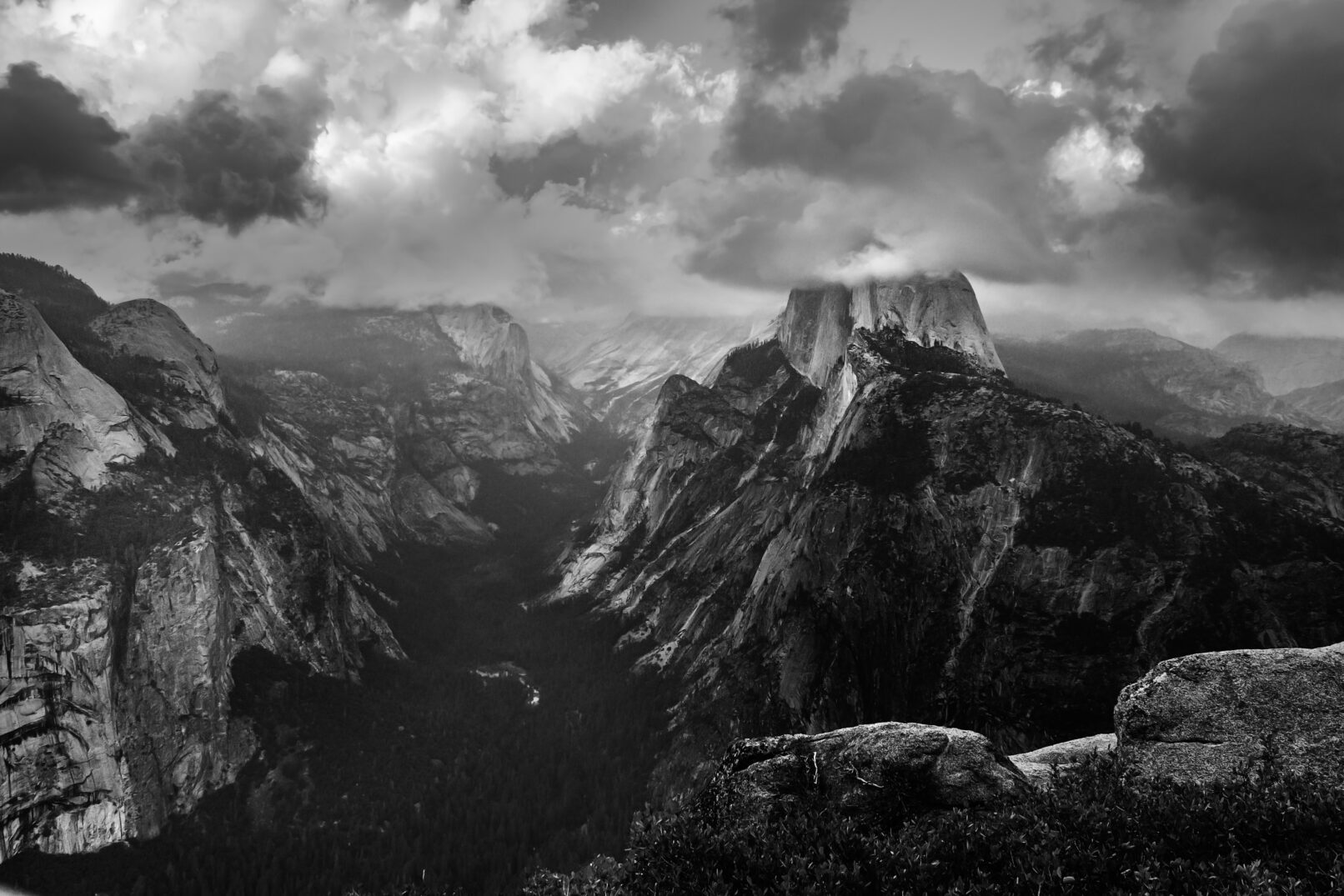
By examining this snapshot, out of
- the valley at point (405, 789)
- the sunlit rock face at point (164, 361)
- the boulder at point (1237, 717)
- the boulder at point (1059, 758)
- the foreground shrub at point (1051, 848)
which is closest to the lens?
the foreground shrub at point (1051, 848)

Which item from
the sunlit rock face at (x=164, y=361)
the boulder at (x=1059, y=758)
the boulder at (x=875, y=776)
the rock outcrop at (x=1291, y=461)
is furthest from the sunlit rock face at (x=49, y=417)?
the rock outcrop at (x=1291, y=461)

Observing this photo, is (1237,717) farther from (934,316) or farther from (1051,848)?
(934,316)

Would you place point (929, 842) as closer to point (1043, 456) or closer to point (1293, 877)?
point (1293, 877)

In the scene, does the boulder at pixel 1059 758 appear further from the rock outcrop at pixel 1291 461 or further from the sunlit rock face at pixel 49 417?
the sunlit rock face at pixel 49 417

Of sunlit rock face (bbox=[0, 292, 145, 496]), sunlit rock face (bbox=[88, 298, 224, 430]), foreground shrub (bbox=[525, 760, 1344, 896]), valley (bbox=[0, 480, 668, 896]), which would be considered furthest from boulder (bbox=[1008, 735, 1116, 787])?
sunlit rock face (bbox=[88, 298, 224, 430])

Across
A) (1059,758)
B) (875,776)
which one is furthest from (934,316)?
Answer: (875,776)

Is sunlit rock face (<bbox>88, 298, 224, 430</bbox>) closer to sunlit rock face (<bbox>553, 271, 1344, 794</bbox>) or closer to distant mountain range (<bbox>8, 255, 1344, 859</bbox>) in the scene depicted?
distant mountain range (<bbox>8, 255, 1344, 859</bbox>)

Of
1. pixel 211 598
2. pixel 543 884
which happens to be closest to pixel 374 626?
pixel 211 598
